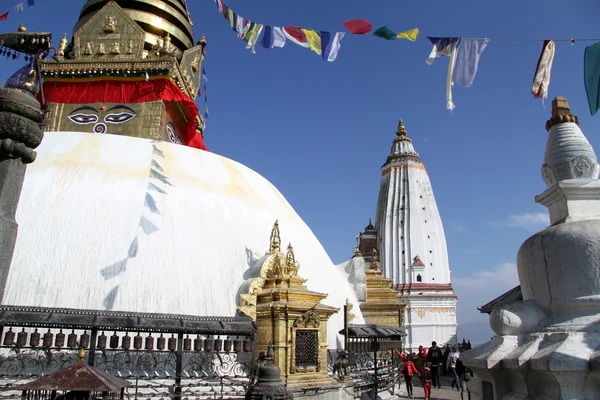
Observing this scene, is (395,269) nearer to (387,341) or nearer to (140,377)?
(387,341)

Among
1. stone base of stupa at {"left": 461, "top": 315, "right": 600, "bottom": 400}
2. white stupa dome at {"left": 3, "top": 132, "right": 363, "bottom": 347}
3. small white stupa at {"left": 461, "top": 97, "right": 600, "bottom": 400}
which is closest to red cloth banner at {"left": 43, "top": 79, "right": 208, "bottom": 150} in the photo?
white stupa dome at {"left": 3, "top": 132, "right": 363, "bottom": 347}

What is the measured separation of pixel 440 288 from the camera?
34.5m

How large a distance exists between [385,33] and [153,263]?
23.4ft

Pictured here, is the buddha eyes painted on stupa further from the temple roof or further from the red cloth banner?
the temple roof

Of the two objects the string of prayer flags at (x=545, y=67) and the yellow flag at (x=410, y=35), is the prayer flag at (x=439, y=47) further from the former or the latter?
the string of prayer flags at (x=545, y=67)

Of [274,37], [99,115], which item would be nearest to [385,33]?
[274,37]

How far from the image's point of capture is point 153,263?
879cm

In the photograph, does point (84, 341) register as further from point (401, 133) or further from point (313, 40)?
point (401, 133)

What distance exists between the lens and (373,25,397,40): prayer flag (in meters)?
9.89

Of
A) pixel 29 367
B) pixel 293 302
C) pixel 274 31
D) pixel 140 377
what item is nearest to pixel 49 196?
pixel 29 367

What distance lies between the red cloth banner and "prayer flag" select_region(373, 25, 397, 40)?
7.95m

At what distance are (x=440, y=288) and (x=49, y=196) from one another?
101 ft

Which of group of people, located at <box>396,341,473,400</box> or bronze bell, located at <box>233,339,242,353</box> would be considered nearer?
bronze bell, located at <box>233,339,242,353</box>

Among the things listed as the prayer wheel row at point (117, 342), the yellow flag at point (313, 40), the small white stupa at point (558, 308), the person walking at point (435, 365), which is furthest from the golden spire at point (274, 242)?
the person walking at point (435, 365)
